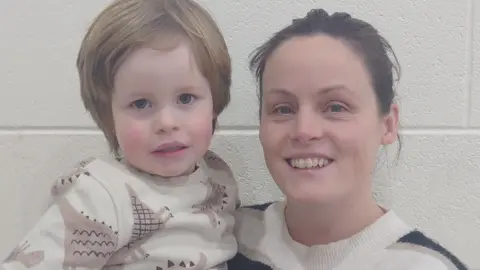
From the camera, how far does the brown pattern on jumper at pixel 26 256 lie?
0.93 m

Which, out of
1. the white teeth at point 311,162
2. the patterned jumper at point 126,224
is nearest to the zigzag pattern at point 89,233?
the patterned jumper at point 126,224

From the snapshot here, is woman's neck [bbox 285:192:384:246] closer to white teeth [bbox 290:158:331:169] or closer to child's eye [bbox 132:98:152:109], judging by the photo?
white teeth [bbox 290:158:331:169]

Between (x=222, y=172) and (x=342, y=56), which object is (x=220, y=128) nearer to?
(x=222, y=172)

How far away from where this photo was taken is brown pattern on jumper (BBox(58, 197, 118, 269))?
3.08 ft

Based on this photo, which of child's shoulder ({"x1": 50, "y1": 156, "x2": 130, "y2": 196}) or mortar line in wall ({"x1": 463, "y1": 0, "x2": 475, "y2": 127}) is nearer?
child's shoulder ({"x1": 50, "y1": 156, "x2": 130, "y2": 196})

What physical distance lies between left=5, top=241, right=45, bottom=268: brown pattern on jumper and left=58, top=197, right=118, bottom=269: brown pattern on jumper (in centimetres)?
4

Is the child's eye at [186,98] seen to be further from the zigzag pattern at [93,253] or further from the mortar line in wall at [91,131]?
the mortar line in wall at [91,131]

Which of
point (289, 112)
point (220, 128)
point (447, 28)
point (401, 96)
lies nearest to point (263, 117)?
point (289, 112)

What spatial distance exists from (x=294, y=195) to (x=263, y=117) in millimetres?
149

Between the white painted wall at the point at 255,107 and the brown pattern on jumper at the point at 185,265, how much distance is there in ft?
1.19

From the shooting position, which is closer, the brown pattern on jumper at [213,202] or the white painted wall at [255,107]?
the brown pattern on jumper at [213,202]

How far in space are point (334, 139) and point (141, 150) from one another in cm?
30

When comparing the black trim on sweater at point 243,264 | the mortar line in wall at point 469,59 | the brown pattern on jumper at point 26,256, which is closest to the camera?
the brown pattern on jumper at point 26,256

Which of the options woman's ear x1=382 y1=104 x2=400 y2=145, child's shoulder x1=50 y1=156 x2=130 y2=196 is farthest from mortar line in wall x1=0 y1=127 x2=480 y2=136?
child's shoulder x1=50 y1=156 x2=130 y2=196
